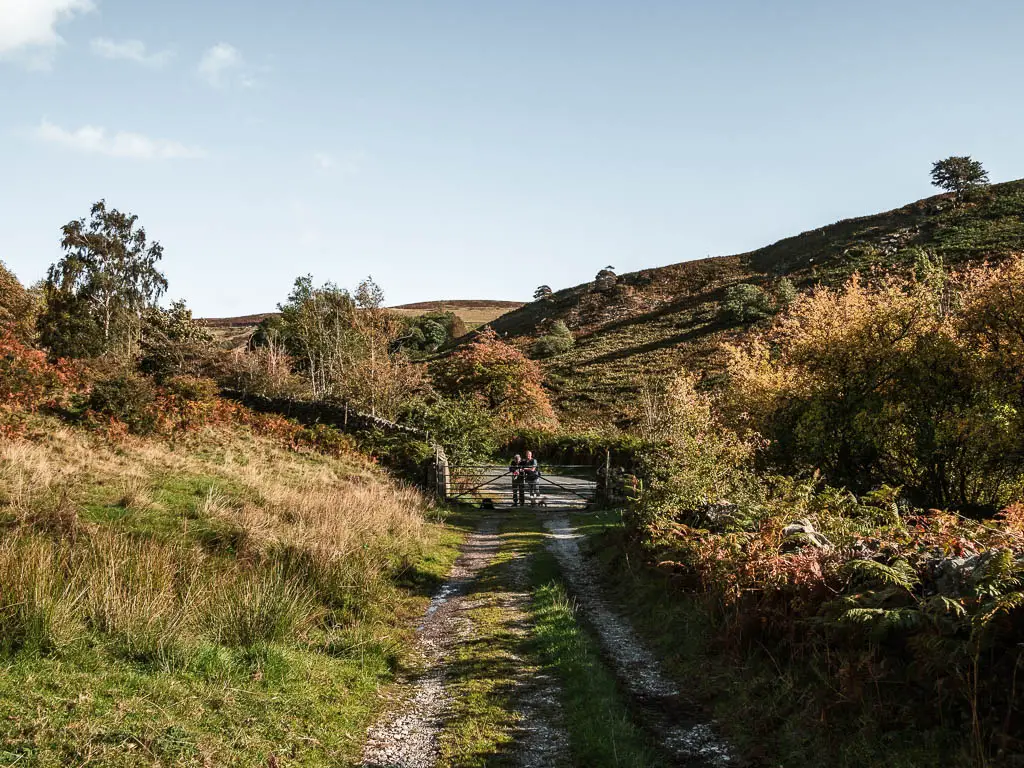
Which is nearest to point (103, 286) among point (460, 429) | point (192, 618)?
point (460, 429)

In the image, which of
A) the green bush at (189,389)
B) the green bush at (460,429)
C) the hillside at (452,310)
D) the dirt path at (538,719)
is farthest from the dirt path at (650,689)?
the hillside at (452,310)

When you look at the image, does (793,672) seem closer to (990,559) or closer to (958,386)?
(990,559)

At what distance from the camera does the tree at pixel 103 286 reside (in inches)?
1243

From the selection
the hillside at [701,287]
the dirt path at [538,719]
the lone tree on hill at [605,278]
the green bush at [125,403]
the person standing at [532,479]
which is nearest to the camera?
the dirt path at [538,719]

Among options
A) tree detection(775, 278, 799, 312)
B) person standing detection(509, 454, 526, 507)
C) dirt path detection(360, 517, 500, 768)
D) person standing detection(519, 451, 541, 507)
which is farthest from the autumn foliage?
tree detection(775, 278, 799, 312)

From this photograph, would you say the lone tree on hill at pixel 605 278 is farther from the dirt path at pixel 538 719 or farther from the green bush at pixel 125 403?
the dirt path at pixel 538 719

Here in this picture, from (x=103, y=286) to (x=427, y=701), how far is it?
134 ft

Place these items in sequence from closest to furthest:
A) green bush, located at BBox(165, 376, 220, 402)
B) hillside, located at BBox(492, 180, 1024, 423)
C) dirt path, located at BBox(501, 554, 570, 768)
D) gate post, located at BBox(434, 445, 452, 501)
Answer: dirt path, located at BBox(501, 554, 570, 768), gate post, located at BBox(434, 445, 452, 501), green bush, located at BBox(165, 376, 220, 402), hillside, located at BBox(492, 180, 1024, 423)

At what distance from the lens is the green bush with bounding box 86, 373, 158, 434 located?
66.2ft

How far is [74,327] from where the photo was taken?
30672 millimetres

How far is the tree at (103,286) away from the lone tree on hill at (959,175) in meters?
82.0

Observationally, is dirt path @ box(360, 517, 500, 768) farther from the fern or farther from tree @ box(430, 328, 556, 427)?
tree @ box(430, 328, 556, 427)

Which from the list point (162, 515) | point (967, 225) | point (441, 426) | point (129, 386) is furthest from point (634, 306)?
point (162, 515)

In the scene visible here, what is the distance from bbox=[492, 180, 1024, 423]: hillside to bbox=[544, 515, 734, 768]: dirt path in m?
34.9
